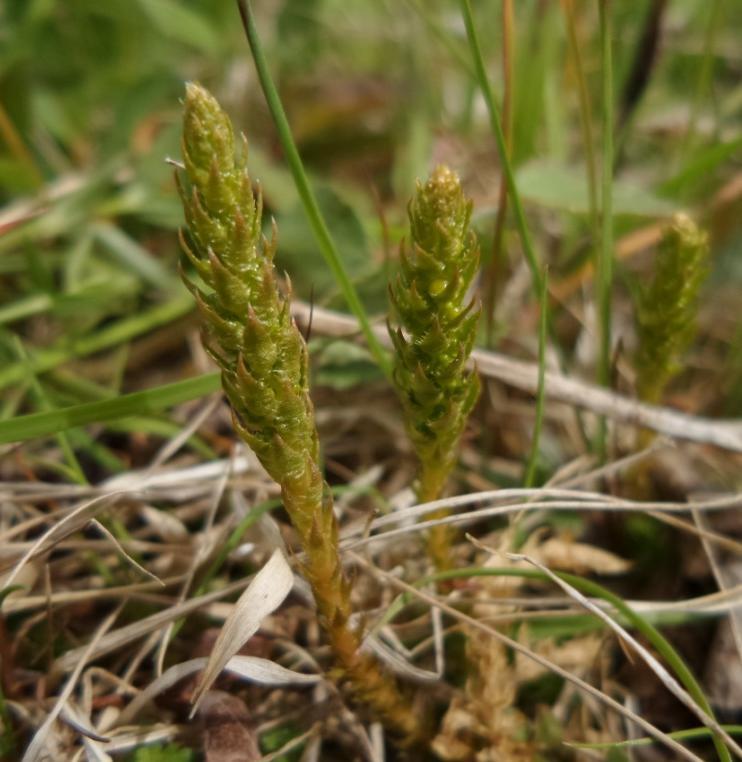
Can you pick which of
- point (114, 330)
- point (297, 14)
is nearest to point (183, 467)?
point (114, 330)

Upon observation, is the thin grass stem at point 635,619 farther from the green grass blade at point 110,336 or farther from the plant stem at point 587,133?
the green grass blade at point 110,336

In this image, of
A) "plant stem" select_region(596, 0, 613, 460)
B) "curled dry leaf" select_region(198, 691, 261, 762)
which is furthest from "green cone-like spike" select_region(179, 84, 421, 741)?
"plant stem" select_region(596, 0, 613, 460)

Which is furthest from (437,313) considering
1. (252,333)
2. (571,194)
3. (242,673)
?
(571,194)

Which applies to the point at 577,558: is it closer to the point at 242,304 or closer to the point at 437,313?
the point at 437,313

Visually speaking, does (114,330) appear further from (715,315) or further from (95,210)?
(715,315)

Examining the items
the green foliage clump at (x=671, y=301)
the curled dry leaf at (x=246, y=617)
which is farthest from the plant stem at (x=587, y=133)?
the curled dry leaf at (x=246, y=617)

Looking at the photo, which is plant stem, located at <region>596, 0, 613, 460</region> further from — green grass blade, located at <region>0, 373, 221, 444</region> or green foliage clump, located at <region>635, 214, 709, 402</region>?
green grass blade, located at <region>0, 373, 221, 444</region>
